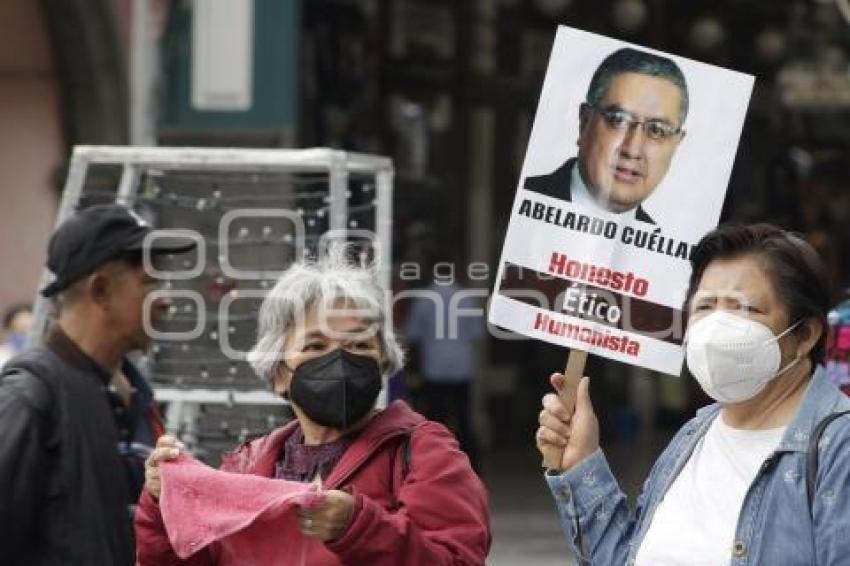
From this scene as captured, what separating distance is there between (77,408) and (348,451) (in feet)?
3.27

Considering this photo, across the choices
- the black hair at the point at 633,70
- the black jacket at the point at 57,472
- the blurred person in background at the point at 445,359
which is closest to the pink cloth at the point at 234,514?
the black jacket at the point at 57,472

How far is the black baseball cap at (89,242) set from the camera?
5.25 m

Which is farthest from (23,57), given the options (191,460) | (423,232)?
(191,460)

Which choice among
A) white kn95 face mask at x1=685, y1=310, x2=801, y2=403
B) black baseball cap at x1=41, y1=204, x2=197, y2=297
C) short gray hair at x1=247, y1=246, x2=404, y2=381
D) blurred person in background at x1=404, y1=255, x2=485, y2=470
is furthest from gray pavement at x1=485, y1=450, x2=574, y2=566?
white kn95 face mask at x1=685, y1=310, x2=801, y2=403

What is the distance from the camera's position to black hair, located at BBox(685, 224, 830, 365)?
3908 mm

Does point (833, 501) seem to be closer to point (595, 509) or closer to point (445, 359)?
point (595, 509)

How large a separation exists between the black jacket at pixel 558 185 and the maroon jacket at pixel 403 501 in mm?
538

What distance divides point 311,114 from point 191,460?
439 inches

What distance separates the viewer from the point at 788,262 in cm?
391

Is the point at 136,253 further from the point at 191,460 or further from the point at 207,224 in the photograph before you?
the point at 207,224

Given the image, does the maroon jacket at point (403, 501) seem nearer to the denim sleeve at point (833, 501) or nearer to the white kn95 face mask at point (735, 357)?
the white kn95 face mask at point (735, 357)

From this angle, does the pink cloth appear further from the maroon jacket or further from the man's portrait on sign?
the man's portrait on sign

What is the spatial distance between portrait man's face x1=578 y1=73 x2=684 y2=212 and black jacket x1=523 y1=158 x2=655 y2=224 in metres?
0.03

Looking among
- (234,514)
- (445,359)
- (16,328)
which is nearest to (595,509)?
(234,514)
